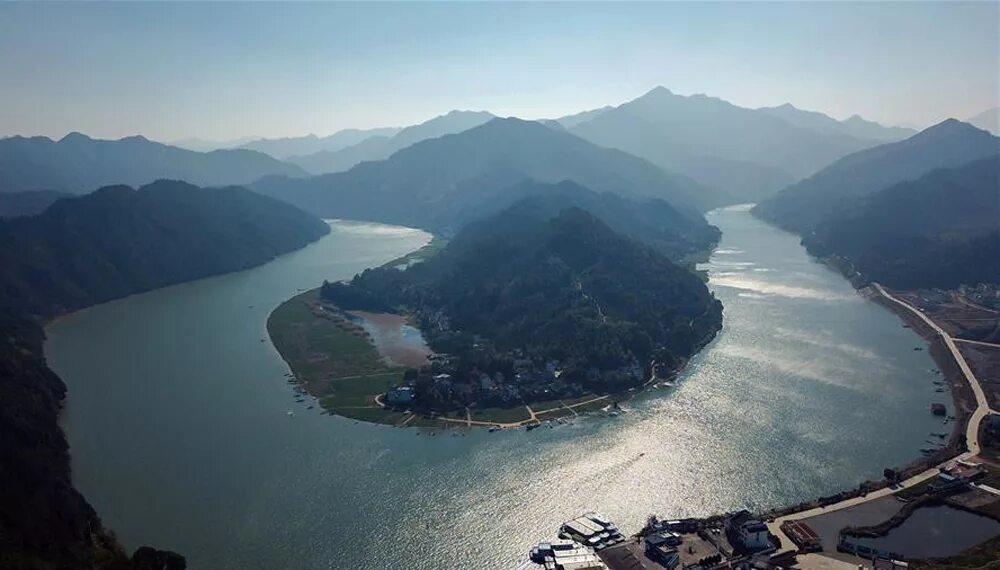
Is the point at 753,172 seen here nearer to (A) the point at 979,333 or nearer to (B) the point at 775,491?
(A) the point at 979,333

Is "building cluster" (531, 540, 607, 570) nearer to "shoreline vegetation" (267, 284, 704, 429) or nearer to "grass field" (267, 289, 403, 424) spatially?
"shoreline vegetation" (267, 284, 704, 429)

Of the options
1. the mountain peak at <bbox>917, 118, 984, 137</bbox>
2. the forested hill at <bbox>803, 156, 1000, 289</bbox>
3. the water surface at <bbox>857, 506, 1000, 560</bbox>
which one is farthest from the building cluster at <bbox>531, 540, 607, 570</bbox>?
the mountain peak at <bbox>917, 118, 984, 137</bbox>

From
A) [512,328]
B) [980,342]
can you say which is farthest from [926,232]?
[512,328]

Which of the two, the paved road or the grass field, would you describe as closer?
the grass field

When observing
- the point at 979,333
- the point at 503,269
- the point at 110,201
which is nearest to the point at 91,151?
the point at 110,201

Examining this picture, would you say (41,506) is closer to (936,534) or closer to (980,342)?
(936,534)

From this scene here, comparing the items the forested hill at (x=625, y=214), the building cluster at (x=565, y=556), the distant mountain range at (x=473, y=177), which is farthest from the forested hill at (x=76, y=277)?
the forested hill at (x=625, y=214)

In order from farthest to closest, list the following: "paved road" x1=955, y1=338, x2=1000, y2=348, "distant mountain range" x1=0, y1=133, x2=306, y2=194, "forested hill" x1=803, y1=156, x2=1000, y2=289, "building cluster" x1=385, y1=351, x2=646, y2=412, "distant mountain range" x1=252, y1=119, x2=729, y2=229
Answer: "distant mountain range" x1=0, y1=133, x2=306, y2=194 < "distant mountain range" x1=252, y1=119, x2=729, y2=229 < "forested hill" x1=803, y1=156, x2=1000, y2=289 < "paved road" x1=955, y1=338, x2=1000, y2=348 < "building cluster" x1=385, y1=351, x2=646, y2=412
